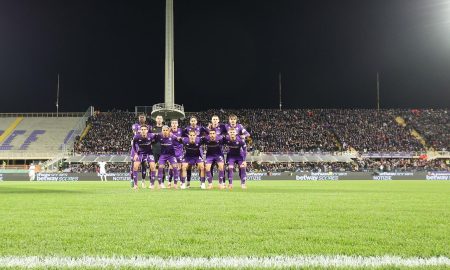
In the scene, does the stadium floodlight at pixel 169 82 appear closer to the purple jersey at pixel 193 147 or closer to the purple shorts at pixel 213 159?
the purple jersey at pixel 193 147

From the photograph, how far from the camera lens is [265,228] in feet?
17.7

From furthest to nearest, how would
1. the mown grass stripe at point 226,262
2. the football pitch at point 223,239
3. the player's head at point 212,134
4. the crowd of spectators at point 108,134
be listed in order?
the crowd of spectators at point 108,134 < the player's head at point 212,134 < the football pitch at point 223,239 < the mown grass stripe at point 226,262

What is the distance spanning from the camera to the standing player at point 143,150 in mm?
16562

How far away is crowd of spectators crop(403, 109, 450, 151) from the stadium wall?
17100 mm

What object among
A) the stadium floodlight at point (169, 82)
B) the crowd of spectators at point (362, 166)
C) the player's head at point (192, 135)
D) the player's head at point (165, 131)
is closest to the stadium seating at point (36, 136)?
the stadium floodlight at point (169, 82)

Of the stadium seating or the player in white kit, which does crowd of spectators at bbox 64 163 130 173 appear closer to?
the player in white kit

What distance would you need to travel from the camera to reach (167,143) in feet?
55.3

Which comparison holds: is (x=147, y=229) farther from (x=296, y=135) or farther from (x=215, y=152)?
(x=296, y=135)

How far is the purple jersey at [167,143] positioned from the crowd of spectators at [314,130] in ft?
116

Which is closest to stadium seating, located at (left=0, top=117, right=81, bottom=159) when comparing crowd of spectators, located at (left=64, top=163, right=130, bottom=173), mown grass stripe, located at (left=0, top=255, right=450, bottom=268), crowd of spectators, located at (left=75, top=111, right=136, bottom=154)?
crowd of spectators, located at (left=75, top=111, right=136, bottom=154)

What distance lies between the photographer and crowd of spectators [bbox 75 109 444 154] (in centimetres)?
5356

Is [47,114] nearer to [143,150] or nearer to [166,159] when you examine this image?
[143,150]

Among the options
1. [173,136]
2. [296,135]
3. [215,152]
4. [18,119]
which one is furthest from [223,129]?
[18,119]

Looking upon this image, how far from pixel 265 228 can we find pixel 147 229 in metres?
1.46
